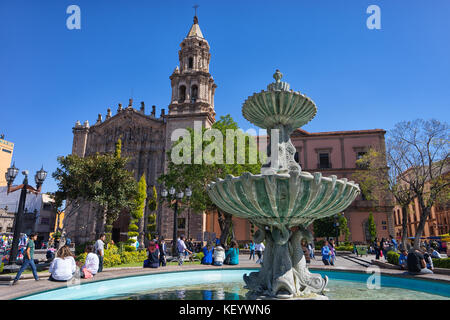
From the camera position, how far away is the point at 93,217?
31.5 m

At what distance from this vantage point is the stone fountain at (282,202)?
14.9 feet

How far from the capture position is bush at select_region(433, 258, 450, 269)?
9047 mm

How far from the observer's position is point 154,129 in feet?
110

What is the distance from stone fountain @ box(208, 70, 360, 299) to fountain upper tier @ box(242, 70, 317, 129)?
0.02 m

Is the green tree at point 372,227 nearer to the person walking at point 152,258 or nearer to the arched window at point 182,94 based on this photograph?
the arched window at point 182,94

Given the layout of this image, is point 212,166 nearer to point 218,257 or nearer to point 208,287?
point 218,257

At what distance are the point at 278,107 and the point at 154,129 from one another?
29064 mm

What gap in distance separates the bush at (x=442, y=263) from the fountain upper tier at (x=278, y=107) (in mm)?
6784

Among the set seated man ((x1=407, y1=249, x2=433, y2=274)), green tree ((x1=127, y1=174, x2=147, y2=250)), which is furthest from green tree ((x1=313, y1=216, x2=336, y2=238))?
seated man ((x1=407, y1=249, x2=433, y2=274))

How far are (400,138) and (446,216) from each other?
29.2m

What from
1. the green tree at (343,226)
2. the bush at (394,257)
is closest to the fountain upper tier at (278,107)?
the bush at (394,257)

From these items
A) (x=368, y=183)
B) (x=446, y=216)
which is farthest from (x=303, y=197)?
(x=446, y=216)

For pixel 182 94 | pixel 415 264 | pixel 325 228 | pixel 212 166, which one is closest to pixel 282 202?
pixel 415 264
